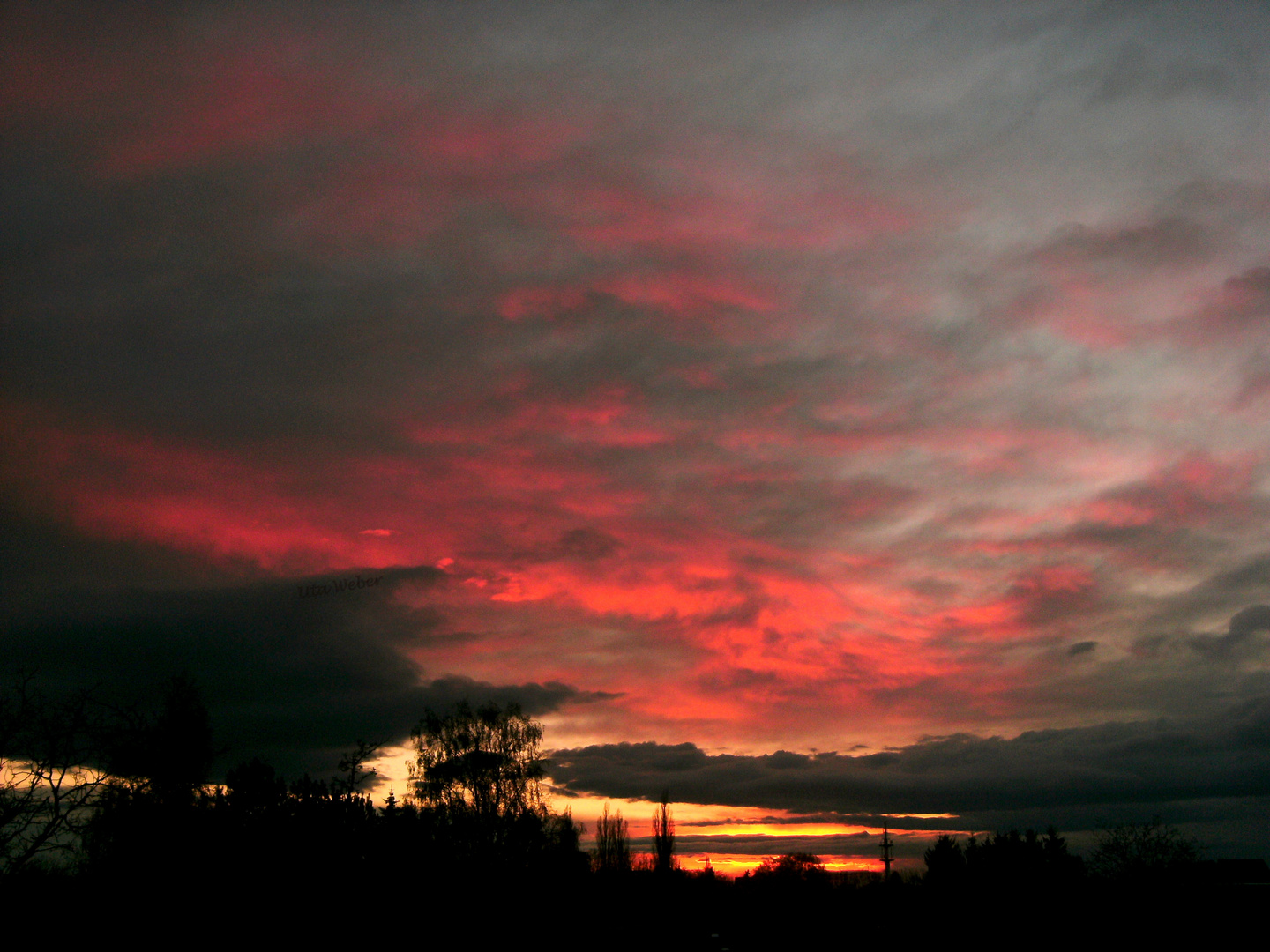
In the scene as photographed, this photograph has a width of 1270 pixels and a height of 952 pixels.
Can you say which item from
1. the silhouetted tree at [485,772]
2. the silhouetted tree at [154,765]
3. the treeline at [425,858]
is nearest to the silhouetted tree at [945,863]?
the treeline at [425,858]

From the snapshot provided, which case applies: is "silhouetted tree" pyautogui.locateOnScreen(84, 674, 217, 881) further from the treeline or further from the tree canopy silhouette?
the tree canopy silhouette

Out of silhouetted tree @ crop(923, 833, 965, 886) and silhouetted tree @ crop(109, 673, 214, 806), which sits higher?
silhouetted tree @ crop(109, 673, 214, 806)

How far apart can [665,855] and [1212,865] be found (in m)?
56.4

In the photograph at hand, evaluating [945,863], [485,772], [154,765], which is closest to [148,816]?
[154,765]

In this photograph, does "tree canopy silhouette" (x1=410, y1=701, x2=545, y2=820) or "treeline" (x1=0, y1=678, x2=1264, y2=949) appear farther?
"tree canopy silhouette" (x1=410, y1=701, x2=545, y2=820)

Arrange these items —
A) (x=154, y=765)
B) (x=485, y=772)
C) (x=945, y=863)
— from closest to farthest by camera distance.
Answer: (x=154, y=765)
(x=485, y=772)
(x=945, y=863)

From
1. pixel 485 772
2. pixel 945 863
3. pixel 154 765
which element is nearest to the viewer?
pixel 154 765

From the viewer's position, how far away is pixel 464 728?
6656 centimetres

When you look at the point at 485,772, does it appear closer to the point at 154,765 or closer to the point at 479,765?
the point at 479,765

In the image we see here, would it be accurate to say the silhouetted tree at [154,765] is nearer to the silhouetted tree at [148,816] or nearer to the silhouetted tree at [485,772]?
the silhouetted tree at [148,816]

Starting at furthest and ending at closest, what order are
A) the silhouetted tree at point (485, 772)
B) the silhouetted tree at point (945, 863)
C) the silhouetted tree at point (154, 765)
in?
the silhouetted tree at point (945, 863), the silhouetted tree at point (485, 772), the silhouetted tree at point (154, 765)

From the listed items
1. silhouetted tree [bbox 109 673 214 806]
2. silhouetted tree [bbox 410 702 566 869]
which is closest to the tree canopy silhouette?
silhouetted tree [bbox 410 702 566 869]

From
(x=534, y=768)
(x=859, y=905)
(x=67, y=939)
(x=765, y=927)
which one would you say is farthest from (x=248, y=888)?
(x=859, y=905)

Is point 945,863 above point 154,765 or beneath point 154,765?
beneath
